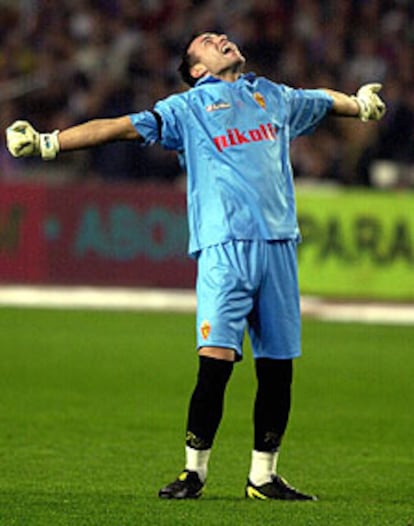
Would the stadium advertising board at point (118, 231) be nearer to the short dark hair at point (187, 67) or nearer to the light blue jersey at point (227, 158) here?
the short dark hair at point (187, 67)

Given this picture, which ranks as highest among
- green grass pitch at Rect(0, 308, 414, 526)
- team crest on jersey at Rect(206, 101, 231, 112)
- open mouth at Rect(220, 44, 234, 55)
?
open mouth at Rect(220, 44, 234, 55)

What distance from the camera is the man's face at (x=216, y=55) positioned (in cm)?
712

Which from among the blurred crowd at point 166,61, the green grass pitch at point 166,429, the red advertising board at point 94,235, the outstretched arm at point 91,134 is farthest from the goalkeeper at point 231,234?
the blurred crowd at point 166,61

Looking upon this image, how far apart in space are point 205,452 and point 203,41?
1.79 meters

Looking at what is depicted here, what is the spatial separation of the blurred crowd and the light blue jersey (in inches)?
564

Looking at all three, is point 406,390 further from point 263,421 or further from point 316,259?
point 316,259

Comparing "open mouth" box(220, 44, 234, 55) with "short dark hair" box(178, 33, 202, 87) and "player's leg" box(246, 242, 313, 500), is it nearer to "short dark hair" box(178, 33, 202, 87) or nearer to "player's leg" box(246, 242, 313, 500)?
"short dark hair" box(178, 33, 202, 87)

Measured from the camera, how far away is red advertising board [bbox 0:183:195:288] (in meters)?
20.8

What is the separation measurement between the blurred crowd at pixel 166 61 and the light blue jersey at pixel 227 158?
47.0 feet

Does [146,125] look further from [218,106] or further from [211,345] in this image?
[211,345]

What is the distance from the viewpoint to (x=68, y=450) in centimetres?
884

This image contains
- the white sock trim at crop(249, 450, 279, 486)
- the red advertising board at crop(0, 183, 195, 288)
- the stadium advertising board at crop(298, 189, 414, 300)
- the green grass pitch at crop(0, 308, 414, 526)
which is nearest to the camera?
the green grass pitch at crop(0, 308, 414, 526)

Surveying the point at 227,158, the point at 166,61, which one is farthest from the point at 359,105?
the point at 166,61

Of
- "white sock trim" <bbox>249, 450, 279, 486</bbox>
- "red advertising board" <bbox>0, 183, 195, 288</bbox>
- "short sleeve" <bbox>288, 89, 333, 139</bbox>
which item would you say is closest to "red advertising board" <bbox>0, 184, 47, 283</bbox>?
"red advertising board" <bbox>0, 183, 195, 288</bbox>
